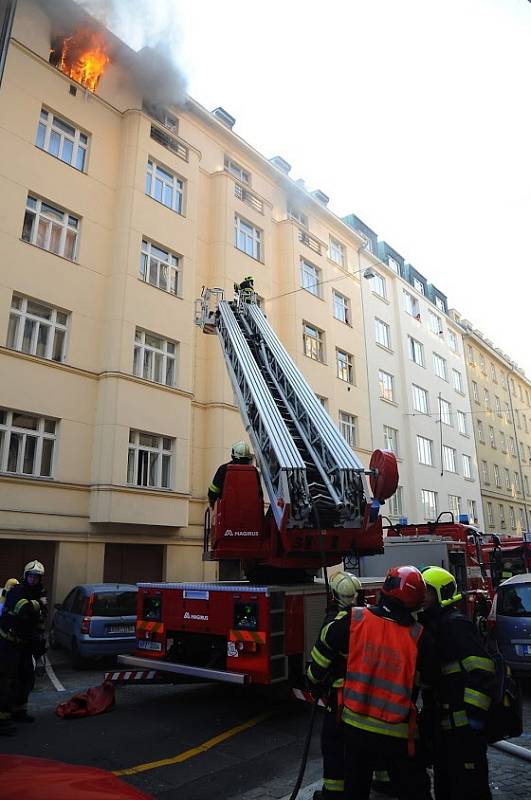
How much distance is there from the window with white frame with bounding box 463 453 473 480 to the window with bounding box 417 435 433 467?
435 centimetres

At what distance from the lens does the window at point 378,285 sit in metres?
28.2

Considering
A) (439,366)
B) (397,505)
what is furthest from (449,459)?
(397,505)

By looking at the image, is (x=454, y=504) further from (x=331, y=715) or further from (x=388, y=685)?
(x=388, y=685)

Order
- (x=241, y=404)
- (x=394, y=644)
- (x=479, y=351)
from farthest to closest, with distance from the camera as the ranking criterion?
1. (x=479, y=351)
2. (x=241, y=404)
3. (x=394, y=644)

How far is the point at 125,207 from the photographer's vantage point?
51.4 feet

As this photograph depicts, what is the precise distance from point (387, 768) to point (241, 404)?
216 inches

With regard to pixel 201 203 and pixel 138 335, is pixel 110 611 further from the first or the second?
pixel 201 203

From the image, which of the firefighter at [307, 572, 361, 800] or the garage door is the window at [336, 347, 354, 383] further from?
the firefighter at [307, 572, 361, 800]

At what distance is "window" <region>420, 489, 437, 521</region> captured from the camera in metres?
26.8

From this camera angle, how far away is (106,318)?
584 inches

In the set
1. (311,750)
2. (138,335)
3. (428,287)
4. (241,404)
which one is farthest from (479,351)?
(311,750)

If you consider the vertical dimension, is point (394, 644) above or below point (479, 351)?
below

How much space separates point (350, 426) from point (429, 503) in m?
7.21

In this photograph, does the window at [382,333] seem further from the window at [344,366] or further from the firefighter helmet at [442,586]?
the firefighter helmet at [442,586]
